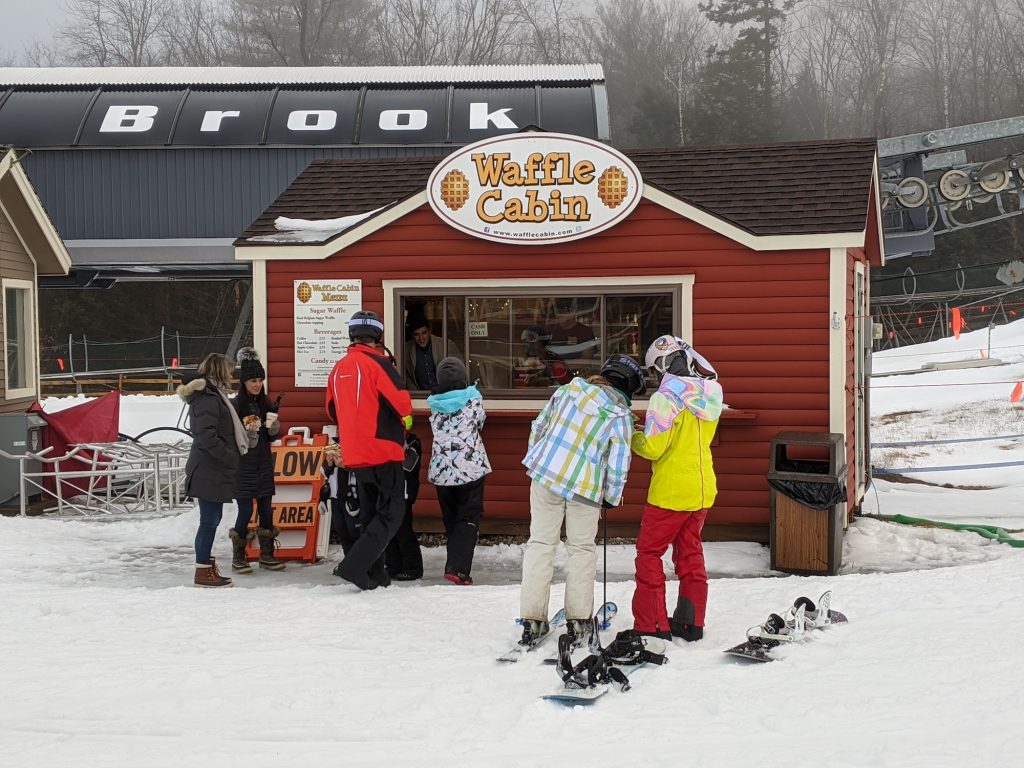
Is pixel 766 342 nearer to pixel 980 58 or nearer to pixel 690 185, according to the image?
pixel 690 185

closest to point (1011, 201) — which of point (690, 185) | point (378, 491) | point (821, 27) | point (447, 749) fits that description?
point (821, 27)

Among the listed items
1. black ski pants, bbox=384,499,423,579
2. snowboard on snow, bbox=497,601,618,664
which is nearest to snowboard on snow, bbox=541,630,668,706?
snowboard on snow, bbox=497,601,618,664

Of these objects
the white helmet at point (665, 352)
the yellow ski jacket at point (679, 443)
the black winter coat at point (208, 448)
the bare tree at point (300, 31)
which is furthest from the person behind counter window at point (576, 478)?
the bare tree at point (300, 31)

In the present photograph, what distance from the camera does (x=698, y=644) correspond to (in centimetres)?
590

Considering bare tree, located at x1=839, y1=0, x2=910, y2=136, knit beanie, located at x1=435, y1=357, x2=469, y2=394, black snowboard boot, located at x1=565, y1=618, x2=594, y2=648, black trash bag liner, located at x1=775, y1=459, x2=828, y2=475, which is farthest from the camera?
bare tree, located at x1=839, y1=0, x2=910, y2=136

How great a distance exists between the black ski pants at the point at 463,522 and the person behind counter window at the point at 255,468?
138 centimetres

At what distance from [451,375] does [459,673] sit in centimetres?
279

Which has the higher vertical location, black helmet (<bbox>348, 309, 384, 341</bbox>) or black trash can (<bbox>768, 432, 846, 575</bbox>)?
black helmet (<bbox>348, 309, 384, 341</bbox>)

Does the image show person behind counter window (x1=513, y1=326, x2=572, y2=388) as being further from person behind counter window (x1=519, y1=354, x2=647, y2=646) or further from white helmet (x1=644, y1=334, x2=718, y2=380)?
person behind counter window (x1=519, y1=354, x2=647, y2=646)

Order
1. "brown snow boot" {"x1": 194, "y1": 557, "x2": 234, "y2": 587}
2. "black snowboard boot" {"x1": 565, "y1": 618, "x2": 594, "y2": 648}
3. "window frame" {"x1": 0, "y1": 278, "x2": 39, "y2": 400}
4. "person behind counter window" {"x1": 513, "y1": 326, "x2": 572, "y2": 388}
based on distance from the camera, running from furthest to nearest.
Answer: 1. "window frame" {"x1": 0, "y1": 278, "x2": 39, "y2": 400}
2. "person behind counter window" {"x1": 513, "y1": 326, "x2": 572, "y2": 388}
3. "brown snow boot" {"x1": 194, "y1": 557, "x2": 234, "y2": 587}
4. "black snowboard boot" {"x1": 565, "y1": 618, "x2": 594, "y2": 648}

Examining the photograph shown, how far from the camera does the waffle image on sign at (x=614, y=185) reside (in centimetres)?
907

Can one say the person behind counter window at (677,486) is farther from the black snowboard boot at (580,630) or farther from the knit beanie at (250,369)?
the knit beanie at (250,369)

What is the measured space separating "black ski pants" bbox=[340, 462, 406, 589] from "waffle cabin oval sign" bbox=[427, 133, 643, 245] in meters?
2.85

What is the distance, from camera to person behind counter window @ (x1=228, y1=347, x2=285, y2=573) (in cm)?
802
